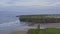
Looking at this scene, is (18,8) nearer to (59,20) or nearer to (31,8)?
(31,8)

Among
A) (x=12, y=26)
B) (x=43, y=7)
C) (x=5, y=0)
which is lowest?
(x=12, y=26)

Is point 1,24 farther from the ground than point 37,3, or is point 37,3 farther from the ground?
point 37,3

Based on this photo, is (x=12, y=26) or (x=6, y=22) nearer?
(x=12, y=26)

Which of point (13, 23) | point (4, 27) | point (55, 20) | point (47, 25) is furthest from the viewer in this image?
point (13, 23)

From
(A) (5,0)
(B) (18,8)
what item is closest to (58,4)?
(B) (18,8)

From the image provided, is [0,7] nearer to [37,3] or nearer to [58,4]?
[37,3]

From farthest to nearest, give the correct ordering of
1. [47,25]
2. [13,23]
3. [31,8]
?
[31,8] → [13,23] → [47,25]

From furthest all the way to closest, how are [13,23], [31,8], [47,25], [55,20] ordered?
[31,8]
[13,23]
[47,25]
[55,20]

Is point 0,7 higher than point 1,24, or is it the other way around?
point 0,7

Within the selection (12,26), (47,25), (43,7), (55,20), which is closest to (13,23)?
(12,26)
